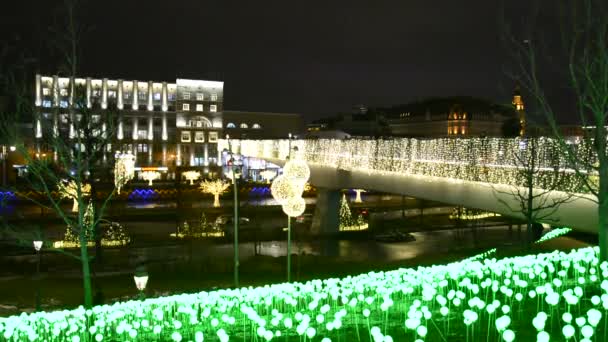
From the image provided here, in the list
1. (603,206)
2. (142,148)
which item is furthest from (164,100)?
(603,206)

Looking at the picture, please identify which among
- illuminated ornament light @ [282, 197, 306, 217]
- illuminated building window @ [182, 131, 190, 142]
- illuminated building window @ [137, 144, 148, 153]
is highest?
illuminated building window @ [182, 131, 190, 142]

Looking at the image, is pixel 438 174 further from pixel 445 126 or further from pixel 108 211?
pixel 445 126

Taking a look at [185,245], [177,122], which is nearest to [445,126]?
[177,122]

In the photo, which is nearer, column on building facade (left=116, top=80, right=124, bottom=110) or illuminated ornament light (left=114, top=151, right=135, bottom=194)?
illuminated ornament light (left=114, top=151, right=135, bottom=194)

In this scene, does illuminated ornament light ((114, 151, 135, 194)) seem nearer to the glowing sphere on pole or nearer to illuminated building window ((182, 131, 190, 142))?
the glowing sphere on pole

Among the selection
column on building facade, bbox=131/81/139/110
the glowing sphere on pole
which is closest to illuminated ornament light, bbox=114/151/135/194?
the glowing sphere on pole

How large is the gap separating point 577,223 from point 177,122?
82797mm

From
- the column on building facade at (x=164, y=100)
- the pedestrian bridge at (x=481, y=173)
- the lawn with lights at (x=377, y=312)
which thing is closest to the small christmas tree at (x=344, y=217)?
the pedestrian bridge at (x=481, y=173)

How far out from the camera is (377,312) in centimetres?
1206

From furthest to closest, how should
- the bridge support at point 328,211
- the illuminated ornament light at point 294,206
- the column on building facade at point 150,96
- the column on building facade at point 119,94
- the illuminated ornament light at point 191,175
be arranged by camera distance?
the column on building facade at point 150,96 → the column on building facade at point 119,94 → the illuminated ornament light at point 191,175 → the bridge support at point 328,211 → the illuminated ornament light at point 294,206

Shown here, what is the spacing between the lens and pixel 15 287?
24.1 m

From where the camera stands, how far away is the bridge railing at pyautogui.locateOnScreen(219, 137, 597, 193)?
19233mm

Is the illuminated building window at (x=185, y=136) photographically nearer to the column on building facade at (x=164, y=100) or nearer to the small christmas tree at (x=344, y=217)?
the column on building facade at (x=164, y=100)

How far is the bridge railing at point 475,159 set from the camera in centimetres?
1923
